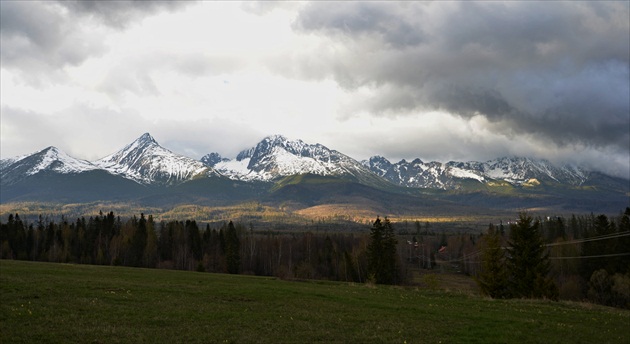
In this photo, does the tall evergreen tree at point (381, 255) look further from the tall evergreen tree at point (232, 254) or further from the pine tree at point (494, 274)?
the tall evergreen tree at point (232, 254)

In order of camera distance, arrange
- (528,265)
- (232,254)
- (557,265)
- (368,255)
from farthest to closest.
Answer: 1. (232,254)
2. (557,265)
3. (368,255)
4. (528,265)

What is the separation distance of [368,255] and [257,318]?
65.5 m

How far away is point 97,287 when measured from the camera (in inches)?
1393

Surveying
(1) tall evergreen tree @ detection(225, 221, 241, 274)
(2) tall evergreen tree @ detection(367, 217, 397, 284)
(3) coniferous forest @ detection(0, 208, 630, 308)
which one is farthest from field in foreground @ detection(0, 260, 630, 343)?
(1) tall evergreen tree @ detection(225, 221, 241, 274)

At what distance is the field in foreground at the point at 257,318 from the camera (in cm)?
2048

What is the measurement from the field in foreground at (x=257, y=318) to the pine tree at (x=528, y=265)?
1791cm

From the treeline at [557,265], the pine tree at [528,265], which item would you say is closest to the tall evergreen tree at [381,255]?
the treeline at [557,265]

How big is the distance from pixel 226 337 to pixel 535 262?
49.7 meters

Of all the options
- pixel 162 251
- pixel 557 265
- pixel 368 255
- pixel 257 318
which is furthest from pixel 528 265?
pixel 162 251

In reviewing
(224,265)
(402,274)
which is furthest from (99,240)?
(402,274)

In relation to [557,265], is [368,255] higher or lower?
higher

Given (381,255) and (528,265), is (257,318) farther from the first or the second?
(381,255)

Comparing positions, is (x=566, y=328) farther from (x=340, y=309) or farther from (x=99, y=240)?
(x=99, y=240)

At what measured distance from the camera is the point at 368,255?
89250mm
